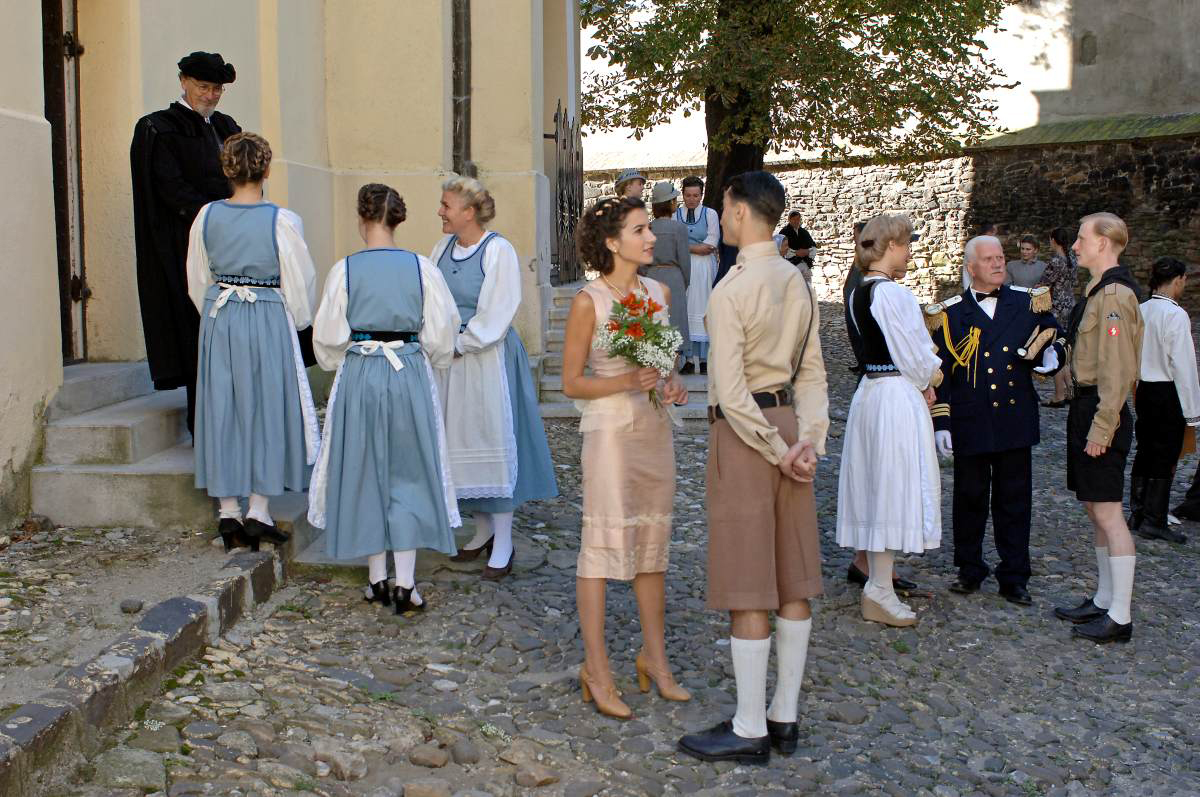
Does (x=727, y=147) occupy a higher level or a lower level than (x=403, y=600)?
higher

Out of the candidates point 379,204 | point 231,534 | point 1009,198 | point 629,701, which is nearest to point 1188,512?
point 629,701

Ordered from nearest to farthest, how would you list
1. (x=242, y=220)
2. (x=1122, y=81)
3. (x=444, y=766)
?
(x=444, y=766) → (x=242, y=220) → (x=1122, y=81)

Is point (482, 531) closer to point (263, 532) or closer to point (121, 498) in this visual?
point (263, 532)

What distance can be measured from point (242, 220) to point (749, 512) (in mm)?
2722

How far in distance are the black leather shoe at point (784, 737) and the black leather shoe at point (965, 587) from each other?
2199 millimetres

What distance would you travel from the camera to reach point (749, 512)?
3988 mm

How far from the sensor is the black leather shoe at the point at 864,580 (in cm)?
600

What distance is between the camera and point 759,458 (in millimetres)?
3994

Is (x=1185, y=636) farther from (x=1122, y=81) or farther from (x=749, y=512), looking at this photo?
(x=1122, y=81)

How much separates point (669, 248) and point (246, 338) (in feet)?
19.7

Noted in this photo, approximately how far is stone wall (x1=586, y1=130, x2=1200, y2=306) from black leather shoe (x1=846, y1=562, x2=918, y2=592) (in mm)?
14795

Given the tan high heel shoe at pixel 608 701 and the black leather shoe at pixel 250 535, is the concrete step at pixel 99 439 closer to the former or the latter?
the black leather shoe at pixel 250 535

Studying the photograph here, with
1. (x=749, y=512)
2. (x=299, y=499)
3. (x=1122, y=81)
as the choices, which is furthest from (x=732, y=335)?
(x=1122, y=81)

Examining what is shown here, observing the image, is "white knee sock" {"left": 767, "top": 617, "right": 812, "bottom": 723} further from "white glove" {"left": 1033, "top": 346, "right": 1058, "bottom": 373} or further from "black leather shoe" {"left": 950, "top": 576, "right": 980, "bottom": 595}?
"white glove" {"left": 1033, "top": 346, "right": 1058, "bottom": 373}
